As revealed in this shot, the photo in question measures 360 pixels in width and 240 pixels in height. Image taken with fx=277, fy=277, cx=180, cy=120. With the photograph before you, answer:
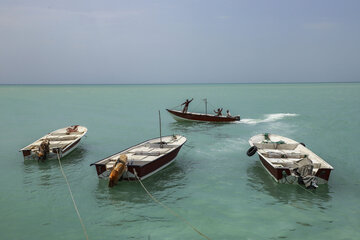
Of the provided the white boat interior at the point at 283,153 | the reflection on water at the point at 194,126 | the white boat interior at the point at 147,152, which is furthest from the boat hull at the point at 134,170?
the reflection on water at the point at 194,126

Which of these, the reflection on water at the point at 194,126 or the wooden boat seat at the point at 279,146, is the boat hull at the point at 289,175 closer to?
the wooden boat seat at the point at 279,146

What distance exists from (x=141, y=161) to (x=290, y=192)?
8025 mm

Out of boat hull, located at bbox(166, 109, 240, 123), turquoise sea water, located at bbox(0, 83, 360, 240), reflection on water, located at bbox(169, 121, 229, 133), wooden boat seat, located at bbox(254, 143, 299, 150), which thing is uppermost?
wooden boat seat, located at bbox(254, 143, 299, 150)

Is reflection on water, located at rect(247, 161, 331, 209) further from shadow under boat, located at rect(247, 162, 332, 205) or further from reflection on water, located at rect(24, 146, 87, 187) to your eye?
reflection on water, located at rect(24, 146, 87, 187)

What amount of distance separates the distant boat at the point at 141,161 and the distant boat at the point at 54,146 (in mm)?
5523

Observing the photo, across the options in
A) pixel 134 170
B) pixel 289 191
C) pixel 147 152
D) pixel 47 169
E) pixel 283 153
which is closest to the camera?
pixel 289 191

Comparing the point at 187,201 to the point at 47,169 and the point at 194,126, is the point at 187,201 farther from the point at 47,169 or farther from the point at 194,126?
the point at 194,126

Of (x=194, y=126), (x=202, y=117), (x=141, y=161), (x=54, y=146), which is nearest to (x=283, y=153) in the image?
(x=141, y=161)

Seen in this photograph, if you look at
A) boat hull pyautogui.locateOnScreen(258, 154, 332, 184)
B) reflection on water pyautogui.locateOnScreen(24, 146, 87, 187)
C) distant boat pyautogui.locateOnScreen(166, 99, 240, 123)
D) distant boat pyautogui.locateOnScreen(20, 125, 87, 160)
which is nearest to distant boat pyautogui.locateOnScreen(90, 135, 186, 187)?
reflection on water pyautogui.locateOnScreen(24, 146, 87, 187)

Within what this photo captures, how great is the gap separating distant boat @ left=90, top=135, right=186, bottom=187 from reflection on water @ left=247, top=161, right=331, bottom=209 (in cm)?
529

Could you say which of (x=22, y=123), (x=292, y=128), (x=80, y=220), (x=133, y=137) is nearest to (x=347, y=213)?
(x=80, y=220)

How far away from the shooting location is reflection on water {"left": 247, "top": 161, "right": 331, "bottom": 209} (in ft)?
42.1

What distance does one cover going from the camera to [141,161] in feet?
51.6

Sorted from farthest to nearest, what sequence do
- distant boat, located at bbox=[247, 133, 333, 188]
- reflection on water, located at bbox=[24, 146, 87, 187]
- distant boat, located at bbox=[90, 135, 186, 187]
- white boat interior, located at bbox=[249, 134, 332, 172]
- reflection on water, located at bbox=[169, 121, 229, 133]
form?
reflection on water, located at bbox=[169, 121, 229, 133]
reflection on water, located at bbox=[24, 146, 87, 187]
white boat interior, located at bbox=[249, 134, 332, 172]
distant boat, located at bbox=[90, 135, 186, 187]
distant boat, located at bbox=[247, 133, 333, 188]
